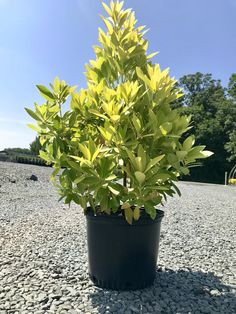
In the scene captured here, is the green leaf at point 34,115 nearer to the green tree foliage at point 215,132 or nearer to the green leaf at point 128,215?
the green leaf at point 128,215

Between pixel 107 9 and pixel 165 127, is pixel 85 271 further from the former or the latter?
pixel 107 9

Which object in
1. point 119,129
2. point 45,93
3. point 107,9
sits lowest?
point 119,129

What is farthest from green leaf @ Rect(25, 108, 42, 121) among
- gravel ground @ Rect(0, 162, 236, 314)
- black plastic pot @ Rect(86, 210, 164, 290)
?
gravel ground @ Rect(0, 162, 236, 314)

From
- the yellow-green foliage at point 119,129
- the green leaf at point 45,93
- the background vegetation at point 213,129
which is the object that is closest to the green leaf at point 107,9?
the yellow-green foliage at point 119,129

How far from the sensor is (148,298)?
2129 mm

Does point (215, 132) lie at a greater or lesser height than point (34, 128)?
greater

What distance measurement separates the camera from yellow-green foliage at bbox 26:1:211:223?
6.57ft

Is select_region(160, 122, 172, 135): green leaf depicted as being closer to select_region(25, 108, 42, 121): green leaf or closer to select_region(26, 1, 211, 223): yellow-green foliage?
select_region(26, 1, 211, 223): yellow-green foliage

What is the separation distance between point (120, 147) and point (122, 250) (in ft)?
2.29

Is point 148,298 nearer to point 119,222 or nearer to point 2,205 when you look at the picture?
point 119,222

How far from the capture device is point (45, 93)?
225cm

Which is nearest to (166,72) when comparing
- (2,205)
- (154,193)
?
(154,193)

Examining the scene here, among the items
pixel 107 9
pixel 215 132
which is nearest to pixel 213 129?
pixel 215 132

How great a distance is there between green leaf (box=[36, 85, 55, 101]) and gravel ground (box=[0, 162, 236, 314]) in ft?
4.20
